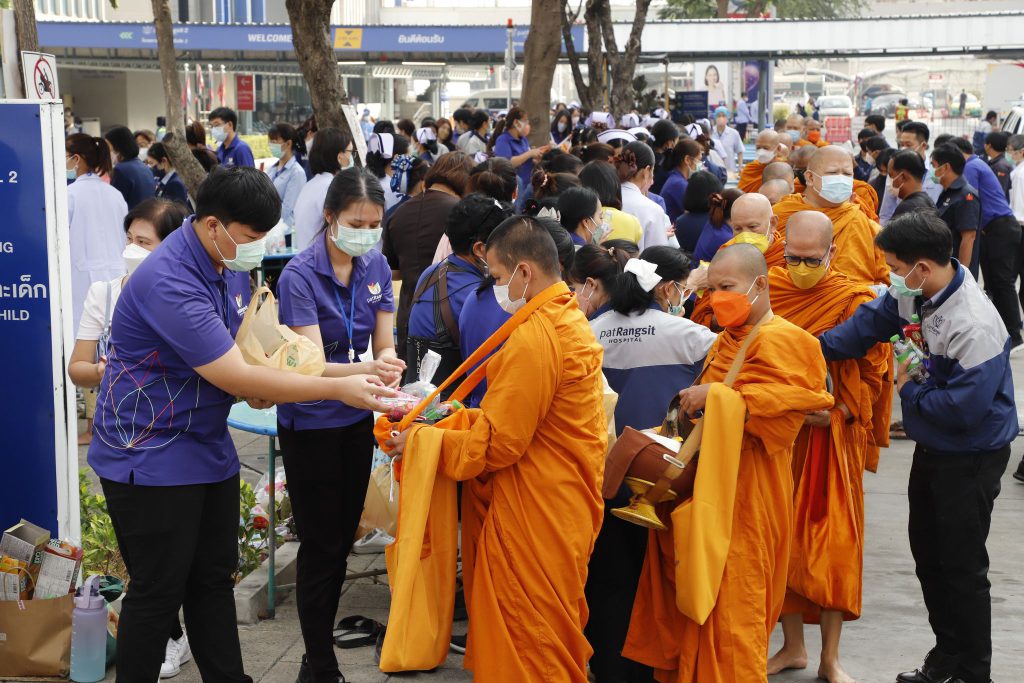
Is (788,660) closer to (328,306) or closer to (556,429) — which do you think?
(556,429)

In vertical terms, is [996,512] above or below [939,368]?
below

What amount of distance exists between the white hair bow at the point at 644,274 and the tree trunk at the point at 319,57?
5214mm

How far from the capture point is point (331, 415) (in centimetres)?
407

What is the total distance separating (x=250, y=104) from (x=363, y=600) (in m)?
20.9

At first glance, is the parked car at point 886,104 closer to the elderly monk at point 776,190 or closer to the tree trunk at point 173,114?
the tree trunk at point 173,114

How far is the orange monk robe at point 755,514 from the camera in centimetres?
388

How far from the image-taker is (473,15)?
268ft

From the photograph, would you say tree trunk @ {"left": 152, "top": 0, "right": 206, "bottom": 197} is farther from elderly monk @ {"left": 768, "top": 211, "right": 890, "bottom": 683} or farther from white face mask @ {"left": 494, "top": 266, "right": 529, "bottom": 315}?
white face mask @ {"left": 494, "top": 266, "right": 529, "bottom": 315}

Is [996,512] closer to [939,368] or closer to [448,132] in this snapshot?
[939,368]

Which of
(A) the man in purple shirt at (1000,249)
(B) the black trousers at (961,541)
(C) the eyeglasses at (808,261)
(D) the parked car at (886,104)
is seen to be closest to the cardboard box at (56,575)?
(C) the eyeglasses at (808,261)

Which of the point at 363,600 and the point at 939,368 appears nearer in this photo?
the point at 939,368

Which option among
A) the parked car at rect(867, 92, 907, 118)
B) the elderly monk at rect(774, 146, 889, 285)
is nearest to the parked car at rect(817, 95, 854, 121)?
the parked car at rect(867, 92, 907, 118)

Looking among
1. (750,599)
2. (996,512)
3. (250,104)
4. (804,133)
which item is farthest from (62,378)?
(250,104)

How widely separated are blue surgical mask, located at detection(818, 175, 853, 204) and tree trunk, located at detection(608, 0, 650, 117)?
16771mm
